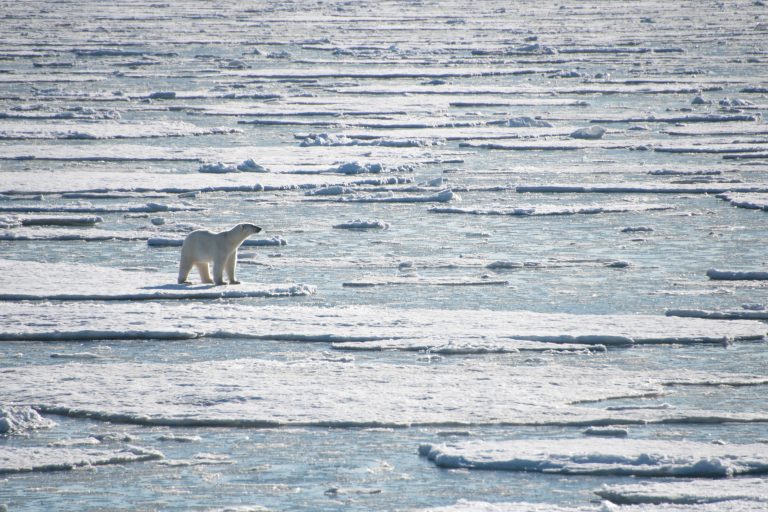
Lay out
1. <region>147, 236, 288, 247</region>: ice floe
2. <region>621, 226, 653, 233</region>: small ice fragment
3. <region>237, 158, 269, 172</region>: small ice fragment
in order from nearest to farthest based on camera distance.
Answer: <region>147, 236, 288, 247</region>: ice floe
<region>621, 226, 653, 233</region>: small ice fragment
<region>237, 158, 269, 172</region>: small ice fragment

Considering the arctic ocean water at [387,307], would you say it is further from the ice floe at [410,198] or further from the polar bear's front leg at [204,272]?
the polar bear's front leg at [204,272]

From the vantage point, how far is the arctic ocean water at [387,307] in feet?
13.5

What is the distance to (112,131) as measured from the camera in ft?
45.5

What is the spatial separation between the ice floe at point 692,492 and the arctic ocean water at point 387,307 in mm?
10

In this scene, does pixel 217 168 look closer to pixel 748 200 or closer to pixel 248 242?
pixel 248 242

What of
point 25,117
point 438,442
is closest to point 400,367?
point 438,442

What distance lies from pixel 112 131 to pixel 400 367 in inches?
361

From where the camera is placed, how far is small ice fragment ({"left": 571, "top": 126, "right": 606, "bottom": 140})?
43.7 ft

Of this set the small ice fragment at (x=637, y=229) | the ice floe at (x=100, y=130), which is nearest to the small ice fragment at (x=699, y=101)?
the ice floe at (x=100, y=130)

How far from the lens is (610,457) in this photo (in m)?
4.13

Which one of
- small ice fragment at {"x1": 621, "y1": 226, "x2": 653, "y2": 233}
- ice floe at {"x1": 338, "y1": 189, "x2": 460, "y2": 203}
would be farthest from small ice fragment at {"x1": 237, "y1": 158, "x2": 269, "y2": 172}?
small ice fragment at {"x1": 621, "y1": 226, "x2": 653, "y2": 233}

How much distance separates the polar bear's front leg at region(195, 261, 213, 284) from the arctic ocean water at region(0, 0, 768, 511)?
0.17 m

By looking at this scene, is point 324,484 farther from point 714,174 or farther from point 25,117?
point 25,117

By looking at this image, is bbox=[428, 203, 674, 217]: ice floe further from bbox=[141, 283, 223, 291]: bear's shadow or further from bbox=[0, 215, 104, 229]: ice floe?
bbox=[141, 283, 223, 291]: bear's shadow
